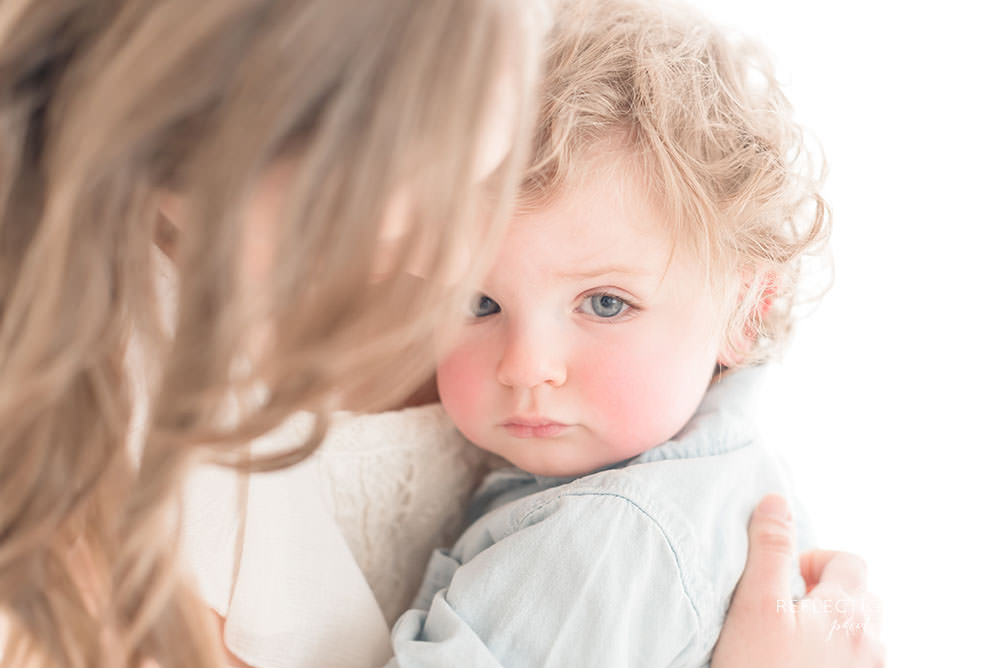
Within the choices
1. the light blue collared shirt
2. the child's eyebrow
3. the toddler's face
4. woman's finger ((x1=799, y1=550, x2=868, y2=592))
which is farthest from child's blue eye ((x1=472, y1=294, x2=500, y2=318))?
woman's finger ((x1=799, y1=550, x2=868, y2=592))

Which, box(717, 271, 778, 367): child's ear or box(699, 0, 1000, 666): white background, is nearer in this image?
box(717, 271, 778, 367): child's ear

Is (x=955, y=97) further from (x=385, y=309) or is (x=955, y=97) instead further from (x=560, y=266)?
(x=385, y=309)

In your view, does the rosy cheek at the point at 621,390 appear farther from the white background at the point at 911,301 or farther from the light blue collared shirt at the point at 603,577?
the white background at the point at 911,301

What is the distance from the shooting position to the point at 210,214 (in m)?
0.61

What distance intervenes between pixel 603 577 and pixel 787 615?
24 cm

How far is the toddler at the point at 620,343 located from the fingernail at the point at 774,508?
1.0 inches

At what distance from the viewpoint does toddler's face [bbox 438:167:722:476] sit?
993mm

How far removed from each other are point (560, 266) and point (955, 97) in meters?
0.81

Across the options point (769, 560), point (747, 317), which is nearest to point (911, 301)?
point (747, 317)

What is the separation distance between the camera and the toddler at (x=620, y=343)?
3.18 feet

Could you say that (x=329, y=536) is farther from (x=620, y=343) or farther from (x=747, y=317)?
(x=747, y=317)

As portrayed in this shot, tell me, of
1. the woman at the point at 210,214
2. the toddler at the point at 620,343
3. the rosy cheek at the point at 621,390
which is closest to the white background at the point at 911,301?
the toddler at the point at 620,343

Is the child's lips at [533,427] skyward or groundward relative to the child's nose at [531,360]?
groundward

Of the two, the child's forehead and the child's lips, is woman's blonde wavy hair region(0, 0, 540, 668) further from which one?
the child's lips
